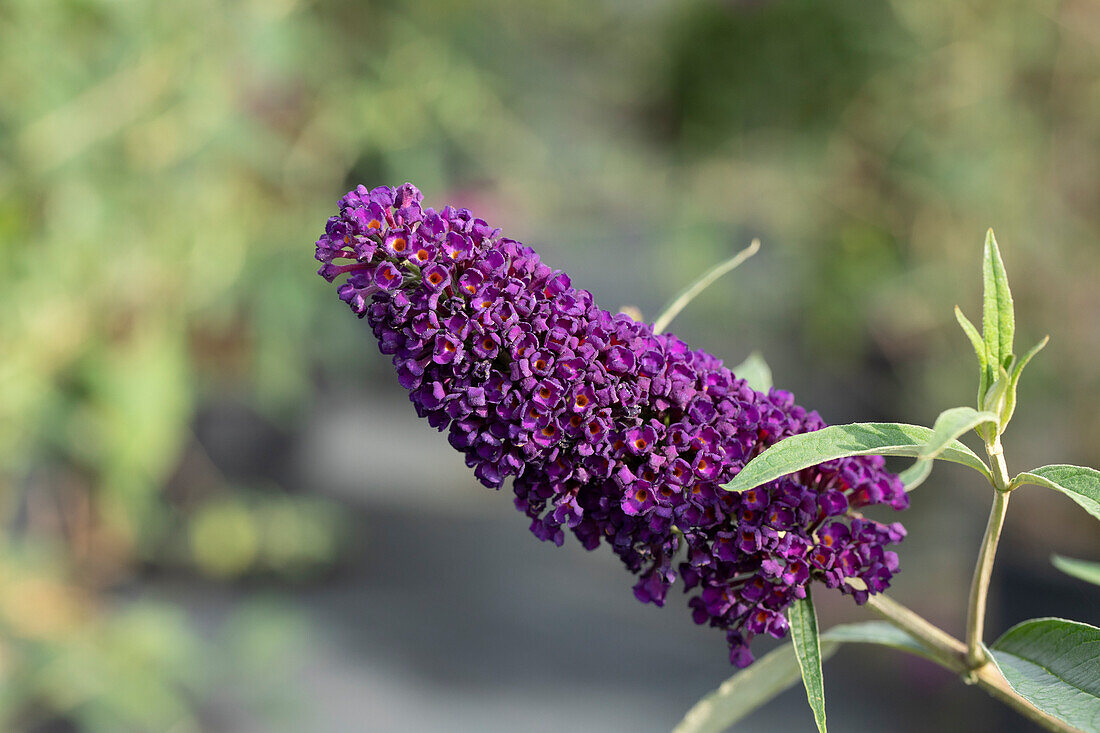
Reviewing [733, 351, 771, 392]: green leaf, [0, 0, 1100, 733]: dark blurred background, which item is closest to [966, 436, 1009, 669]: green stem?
[733, 351, 771, 392]: green leaf

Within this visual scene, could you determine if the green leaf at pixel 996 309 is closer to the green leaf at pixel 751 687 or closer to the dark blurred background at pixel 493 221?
the green leaf at pixel 751 687

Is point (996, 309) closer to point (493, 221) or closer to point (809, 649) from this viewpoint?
point (809, 649)

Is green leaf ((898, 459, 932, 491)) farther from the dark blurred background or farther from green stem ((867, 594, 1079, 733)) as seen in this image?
the dark blurred background

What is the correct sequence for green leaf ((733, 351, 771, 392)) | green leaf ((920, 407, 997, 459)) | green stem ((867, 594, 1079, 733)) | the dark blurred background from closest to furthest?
1. green leaf ((920, 407, 997, 459))
2. green stem ((867, 594, 1079, 733))
3. green leaf ((733, 351, 771, 392))
4. the dark blurred background

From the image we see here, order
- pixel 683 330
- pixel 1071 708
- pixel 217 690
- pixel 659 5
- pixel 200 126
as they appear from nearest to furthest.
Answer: pixel 1071 708, pixel 200 126, pixel 217 690, pixel 659 5, pixel 683 330

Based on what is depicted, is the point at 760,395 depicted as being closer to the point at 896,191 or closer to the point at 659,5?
the point at 896,191

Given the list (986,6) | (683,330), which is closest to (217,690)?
(683,330)
